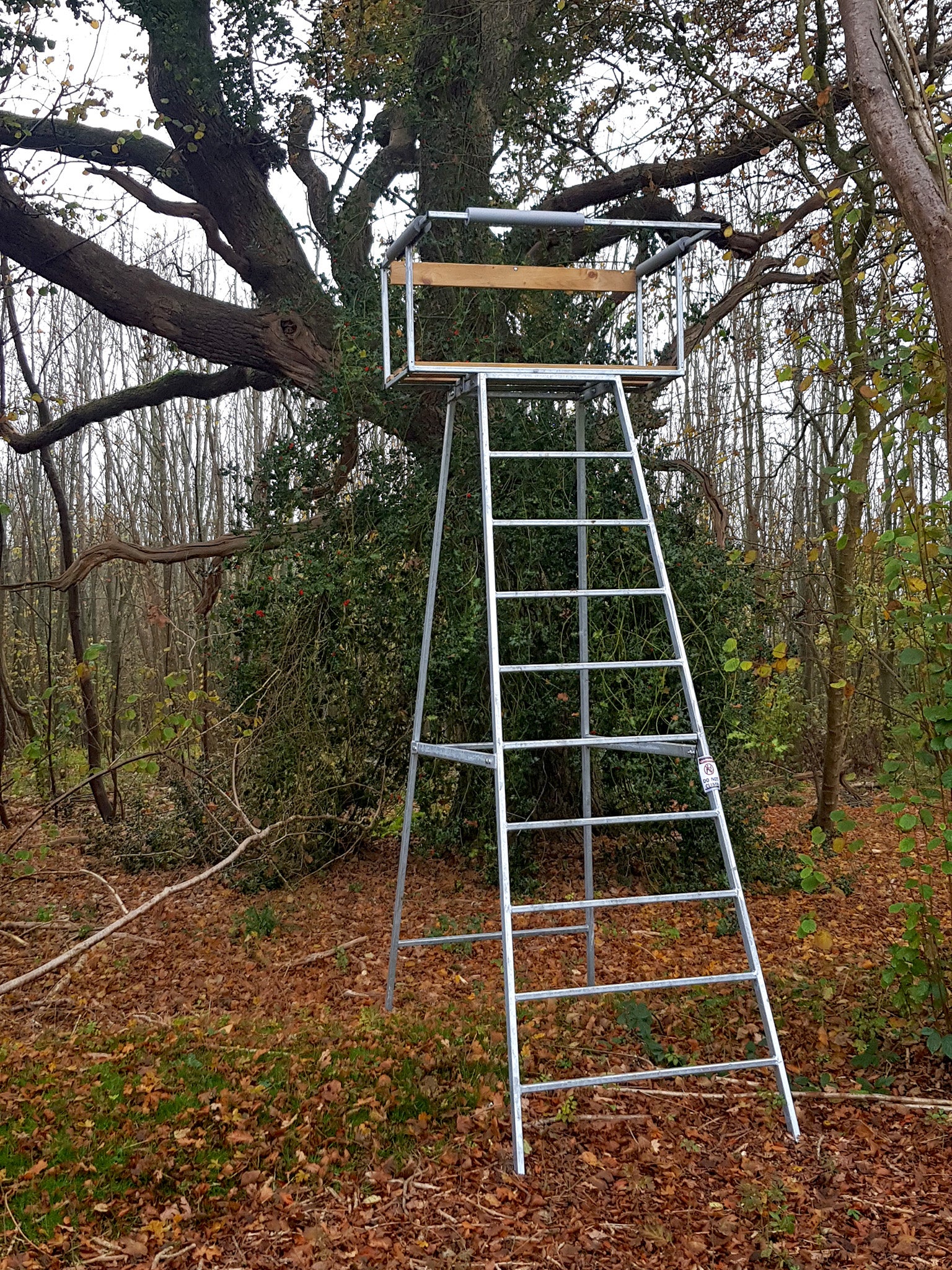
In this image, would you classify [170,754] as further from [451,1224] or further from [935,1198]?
[935,1198]

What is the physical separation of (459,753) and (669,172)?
5437 millimetres

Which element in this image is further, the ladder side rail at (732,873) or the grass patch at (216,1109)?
the ladder side rail at (732,873)

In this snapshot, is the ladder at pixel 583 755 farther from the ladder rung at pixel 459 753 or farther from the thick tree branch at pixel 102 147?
the thick tree branch at pixel 102 147

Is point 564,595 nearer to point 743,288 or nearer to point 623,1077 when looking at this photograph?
point 623,1077

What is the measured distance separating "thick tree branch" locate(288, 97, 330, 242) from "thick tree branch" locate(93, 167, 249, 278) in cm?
65

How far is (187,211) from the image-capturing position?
315 inches

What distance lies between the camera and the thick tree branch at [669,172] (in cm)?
748

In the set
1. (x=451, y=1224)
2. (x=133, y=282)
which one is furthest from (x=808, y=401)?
(x=451, y=1224)

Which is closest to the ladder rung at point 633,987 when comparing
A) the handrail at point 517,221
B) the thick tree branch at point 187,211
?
the handrail at point 517,221

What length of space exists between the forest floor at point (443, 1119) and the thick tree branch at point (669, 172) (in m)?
5.14

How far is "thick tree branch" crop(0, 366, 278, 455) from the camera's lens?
314 inches

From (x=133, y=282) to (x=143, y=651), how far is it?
524cm

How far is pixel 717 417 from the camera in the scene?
35.0 ft

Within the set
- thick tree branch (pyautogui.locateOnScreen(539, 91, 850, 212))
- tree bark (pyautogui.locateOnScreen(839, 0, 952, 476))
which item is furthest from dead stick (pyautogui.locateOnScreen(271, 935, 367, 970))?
thick tree branch (pyautogui.locateOnScreen(539, 91, 850, 212))
